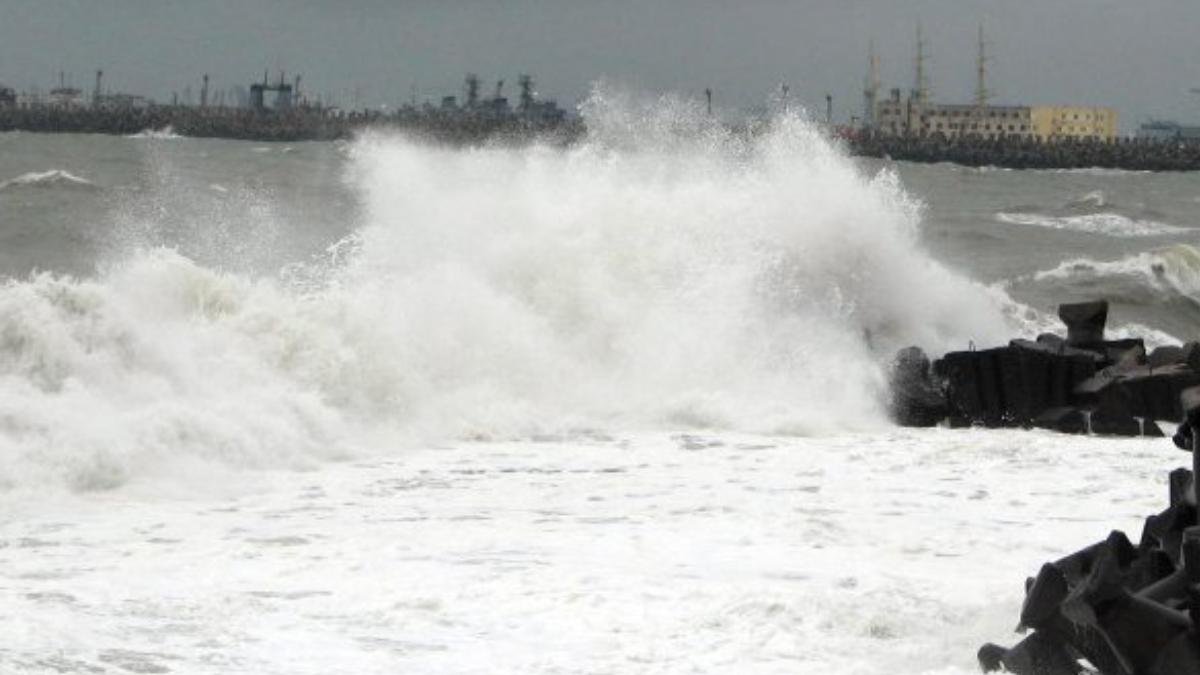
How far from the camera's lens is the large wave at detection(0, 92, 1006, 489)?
11312mm

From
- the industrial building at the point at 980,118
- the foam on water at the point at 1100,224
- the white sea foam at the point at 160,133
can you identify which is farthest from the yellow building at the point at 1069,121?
the foam on water at the point at 1100,224

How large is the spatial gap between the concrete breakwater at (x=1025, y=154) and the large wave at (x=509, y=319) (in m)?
74.3

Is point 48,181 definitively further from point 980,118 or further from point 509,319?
point 980,118

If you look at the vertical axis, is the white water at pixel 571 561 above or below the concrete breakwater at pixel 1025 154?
below

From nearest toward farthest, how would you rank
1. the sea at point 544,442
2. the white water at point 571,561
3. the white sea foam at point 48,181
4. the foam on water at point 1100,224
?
1. the white water at point 571,561
2. the sea at point 544,442
3. the white sea foam at point 48,181
4. the foam on water at point 1100,224

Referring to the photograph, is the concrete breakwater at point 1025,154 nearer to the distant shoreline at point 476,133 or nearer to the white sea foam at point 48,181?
the distant shoreline at point 476,133

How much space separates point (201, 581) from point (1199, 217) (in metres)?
40.7

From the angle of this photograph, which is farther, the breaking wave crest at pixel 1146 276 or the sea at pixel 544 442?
the breaking wave crest at pixel 1146 276

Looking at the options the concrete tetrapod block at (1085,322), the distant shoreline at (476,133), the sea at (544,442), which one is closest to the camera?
the sea at (544,442)

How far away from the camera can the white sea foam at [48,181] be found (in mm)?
34000

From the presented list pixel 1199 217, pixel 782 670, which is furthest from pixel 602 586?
pixel 1199 217

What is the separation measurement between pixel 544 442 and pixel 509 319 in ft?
10.2

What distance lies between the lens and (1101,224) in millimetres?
40750

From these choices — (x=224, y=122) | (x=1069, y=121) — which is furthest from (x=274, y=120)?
(x=1069, y=121)
